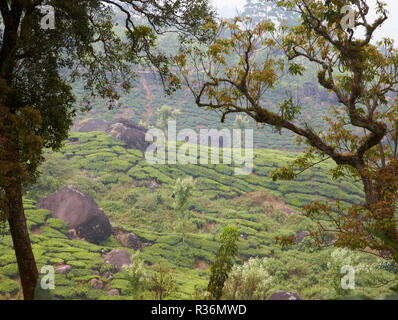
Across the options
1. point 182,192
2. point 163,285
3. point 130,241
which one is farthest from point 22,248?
point 182,192

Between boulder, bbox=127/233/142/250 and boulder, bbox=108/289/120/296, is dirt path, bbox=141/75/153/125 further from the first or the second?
boulder, bbox=108/289/120/296

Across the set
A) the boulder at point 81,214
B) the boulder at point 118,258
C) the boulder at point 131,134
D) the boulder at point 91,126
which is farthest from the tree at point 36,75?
the boulder at point 91,126

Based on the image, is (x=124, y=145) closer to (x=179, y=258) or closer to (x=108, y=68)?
(x=179, y=258)

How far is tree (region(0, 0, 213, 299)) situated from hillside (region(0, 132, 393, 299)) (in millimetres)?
8128

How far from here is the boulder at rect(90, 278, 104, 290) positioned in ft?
54.3

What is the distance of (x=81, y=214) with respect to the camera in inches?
866

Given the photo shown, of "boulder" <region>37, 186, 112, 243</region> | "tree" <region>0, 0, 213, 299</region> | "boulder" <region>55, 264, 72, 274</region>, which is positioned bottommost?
"boulder" <region>55, 264, 72, 274</region>

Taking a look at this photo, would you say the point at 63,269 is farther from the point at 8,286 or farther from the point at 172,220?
the point at 172,220

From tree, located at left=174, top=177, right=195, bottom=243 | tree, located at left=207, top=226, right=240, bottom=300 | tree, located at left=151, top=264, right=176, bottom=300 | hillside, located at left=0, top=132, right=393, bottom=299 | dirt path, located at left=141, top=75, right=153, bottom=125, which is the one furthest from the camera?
dirt path, located at left=141, top=75, right=153, bottom=125

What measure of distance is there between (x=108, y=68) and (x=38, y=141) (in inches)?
169

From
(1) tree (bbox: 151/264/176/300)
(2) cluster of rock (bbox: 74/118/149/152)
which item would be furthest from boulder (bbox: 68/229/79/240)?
(2) cluster of rock (bbox: 74/118/149/152)

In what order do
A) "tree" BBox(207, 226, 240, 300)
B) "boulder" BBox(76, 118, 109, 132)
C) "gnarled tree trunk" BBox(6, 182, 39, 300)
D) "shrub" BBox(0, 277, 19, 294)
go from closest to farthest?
"tree" BBox(207, 226, 240, 300) → "gnarled tree trunk" BBox(6, 182, 39, 300) → "shrub" BBox(0, 277, 19, 294) → "boulder" BBox(76, 118, 109, 132)

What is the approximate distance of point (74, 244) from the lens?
20.2 metres
